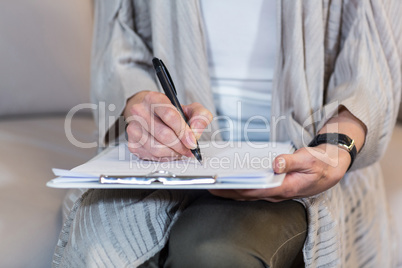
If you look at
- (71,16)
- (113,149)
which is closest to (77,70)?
(71,16)

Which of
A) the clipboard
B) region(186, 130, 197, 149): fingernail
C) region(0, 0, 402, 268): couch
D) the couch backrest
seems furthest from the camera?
the couch backrest

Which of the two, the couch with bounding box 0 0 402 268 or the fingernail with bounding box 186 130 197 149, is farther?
the couch with bounding box 0 0 402 268

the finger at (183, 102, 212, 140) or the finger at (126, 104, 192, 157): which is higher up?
the finger at (183, 102, 212, 140)

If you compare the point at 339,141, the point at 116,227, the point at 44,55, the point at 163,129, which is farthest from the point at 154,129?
the point at 44,55

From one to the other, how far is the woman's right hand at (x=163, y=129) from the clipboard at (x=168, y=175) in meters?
0.02

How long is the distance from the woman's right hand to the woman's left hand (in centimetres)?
7

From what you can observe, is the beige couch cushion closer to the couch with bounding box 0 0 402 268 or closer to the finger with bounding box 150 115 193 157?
the couch with bounding box 0 0 402 268

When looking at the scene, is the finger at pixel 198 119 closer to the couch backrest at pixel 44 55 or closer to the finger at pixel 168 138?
the finger at pixel 168 138

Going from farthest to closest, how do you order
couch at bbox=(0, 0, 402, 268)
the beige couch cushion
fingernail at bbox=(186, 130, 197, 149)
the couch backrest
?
the couch backrest < couch at bbox=(0, 0, 402, 268) < the beige couch cushion < fingernail at bbox=(186, 130, 197, 149)

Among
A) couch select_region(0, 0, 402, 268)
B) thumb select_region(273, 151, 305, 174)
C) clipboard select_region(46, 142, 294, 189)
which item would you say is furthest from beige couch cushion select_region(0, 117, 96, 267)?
thumb select_region(273, 151, 305, 174)

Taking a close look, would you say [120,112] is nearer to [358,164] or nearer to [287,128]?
[287,128]

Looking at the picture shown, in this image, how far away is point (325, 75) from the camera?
0.91 meters

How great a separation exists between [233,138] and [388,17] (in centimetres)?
32

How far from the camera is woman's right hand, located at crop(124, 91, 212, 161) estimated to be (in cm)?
65
